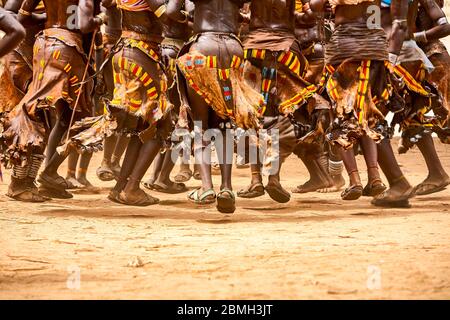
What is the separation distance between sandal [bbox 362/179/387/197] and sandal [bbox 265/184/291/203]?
2.31 feet

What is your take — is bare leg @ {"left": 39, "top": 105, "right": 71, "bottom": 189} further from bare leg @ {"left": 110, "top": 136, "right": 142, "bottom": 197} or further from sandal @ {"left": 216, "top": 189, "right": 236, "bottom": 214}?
sandal @ {"left": 216, "top": 189, "right": 236, "bottom": 214}

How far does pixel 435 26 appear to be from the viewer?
26.7 ft

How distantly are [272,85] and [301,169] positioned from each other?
438 cm

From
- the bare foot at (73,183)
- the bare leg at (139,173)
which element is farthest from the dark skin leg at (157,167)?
the bare leg at (139,173)

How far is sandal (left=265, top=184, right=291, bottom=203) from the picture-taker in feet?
25.0

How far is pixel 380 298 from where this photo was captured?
409cm

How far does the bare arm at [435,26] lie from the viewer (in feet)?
26.5

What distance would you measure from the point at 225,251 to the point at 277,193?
234cm

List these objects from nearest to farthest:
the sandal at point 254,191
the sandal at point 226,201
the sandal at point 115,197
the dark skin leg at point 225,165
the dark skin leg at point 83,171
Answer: the sandal at point 226,201, the dark skin leg at point 225,165, the sandal at point 115,197, the sandal at point 254,191, the dark skin leg at point 83,171

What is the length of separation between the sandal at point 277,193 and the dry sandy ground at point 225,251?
0.12m

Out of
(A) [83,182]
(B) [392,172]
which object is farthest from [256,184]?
(A) [83,182]

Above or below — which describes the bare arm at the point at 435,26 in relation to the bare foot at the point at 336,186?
above

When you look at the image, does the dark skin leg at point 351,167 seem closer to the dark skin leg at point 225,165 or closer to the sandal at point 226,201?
the dark skin leg at point 225,165

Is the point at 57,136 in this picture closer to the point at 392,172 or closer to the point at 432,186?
the point at 392,172
